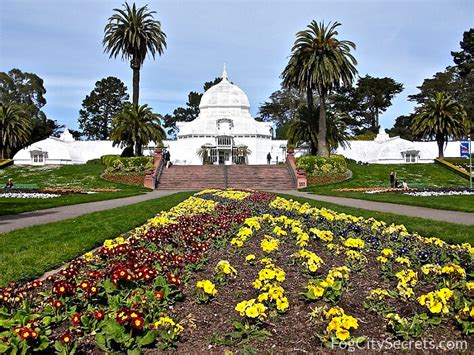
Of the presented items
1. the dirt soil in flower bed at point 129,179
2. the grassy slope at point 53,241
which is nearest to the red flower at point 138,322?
the grassy slope at point 53,241

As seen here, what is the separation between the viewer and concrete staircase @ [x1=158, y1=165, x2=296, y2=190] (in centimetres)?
3088

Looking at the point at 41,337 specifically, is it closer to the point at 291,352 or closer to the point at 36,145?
the point at 291,352

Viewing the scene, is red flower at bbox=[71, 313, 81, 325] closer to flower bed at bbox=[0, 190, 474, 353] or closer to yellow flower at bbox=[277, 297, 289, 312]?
flower bed at bbox=[0, 190, 474, 353]

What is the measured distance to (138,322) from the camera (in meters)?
3.28

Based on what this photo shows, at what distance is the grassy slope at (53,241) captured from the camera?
6.07 meters

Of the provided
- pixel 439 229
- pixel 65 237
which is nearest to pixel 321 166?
pixel 439 229

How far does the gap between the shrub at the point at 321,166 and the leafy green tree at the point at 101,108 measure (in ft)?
Result: 167

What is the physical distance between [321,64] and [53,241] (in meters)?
28.9

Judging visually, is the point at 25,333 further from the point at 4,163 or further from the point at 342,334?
the point at 4,163

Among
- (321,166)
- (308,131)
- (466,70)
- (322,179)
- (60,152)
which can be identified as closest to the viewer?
(322,179)

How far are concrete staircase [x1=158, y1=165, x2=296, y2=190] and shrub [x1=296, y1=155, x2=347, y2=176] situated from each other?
1.32m

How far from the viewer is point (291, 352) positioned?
321 cm

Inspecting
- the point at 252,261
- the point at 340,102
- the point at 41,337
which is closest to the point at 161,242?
the point at 252,261

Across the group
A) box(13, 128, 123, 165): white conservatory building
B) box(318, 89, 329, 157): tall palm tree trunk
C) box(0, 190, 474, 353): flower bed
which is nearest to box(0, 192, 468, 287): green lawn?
box(0, 190, 474, 353): flower bed
